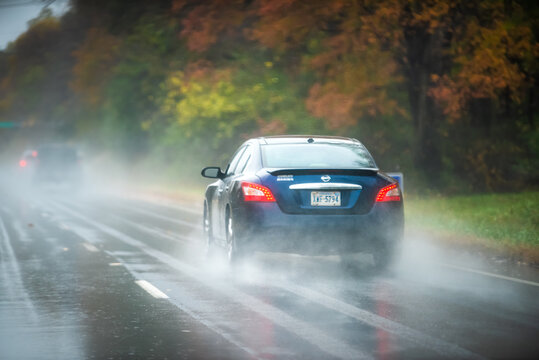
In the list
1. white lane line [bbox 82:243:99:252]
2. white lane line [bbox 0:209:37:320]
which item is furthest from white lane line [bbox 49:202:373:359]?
white lane line [bbox 0:209:37:320]

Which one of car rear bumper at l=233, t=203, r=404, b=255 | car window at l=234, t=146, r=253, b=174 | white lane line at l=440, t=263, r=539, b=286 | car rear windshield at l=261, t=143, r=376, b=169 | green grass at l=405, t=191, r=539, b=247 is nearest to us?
white lane line at l=440, t=263, r=539, b=286

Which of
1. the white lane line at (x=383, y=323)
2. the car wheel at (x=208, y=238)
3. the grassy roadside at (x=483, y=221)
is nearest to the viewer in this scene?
the white lane line at (x=383, y=323)

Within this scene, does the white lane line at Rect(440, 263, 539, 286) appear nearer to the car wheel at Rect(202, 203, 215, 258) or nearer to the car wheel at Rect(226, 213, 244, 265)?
the car wheel at Rect(226, 213, 244, 265)

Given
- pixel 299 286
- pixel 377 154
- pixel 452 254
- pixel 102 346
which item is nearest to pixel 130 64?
pixel 377 154

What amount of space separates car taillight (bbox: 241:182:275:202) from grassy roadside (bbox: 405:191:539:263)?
4249 millimetres

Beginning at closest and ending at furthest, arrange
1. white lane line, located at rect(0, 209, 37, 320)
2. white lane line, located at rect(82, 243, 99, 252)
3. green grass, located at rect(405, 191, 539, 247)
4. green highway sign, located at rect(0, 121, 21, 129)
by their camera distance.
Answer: white lane line, located at rect(0, 209, 37, 320), green grass, located at rect(405, 191, 539, 247), white lane line, located at rect(82, 243, 99, 252), green highway sign, located at rect(0, 121, 21, 129)

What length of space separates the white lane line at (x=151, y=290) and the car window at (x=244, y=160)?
220cm

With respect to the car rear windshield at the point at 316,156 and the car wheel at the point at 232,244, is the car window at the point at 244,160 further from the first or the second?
the car wheel at the point at 232,244

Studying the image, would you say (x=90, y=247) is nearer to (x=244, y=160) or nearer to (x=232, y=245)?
(x=244, y=160)

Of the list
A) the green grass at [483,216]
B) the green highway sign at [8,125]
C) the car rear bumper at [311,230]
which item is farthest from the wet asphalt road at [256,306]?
the green highway sign at [8,125]

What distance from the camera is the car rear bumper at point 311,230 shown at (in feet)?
42.3

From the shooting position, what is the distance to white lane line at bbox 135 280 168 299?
38.7 ft

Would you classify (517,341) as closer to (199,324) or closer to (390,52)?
(199,324)

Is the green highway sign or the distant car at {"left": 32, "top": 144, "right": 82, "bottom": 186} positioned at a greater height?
the green highway sign
